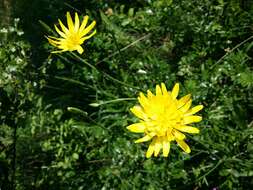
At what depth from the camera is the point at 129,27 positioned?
2908 mm

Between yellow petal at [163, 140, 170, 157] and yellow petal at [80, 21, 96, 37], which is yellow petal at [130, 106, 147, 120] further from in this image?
yellow petal at [80, 21, 96, 37]

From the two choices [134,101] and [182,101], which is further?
[134,101]

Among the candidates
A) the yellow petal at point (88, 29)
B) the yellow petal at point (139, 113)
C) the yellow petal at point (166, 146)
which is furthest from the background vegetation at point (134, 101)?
the yellow petal at point (166, 146)

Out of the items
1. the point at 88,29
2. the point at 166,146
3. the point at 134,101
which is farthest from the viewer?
the point at 134,101

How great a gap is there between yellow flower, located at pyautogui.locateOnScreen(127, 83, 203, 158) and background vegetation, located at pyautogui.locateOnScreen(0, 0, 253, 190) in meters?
0.44

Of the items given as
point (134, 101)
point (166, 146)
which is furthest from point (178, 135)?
point (134, 101)

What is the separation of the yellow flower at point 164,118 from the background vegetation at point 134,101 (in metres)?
0.44

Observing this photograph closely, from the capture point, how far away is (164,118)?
1678mm

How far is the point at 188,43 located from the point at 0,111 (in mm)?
1235

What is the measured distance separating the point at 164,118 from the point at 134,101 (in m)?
0.76

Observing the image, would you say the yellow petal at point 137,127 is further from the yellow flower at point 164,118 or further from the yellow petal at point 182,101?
the yellow petal at point 182,101

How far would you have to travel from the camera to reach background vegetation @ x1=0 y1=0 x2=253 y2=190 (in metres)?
2.29

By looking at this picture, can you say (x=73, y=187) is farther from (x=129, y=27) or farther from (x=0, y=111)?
(x=129, y=27)

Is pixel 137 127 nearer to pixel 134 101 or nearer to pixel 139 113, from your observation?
pixel 139 113
